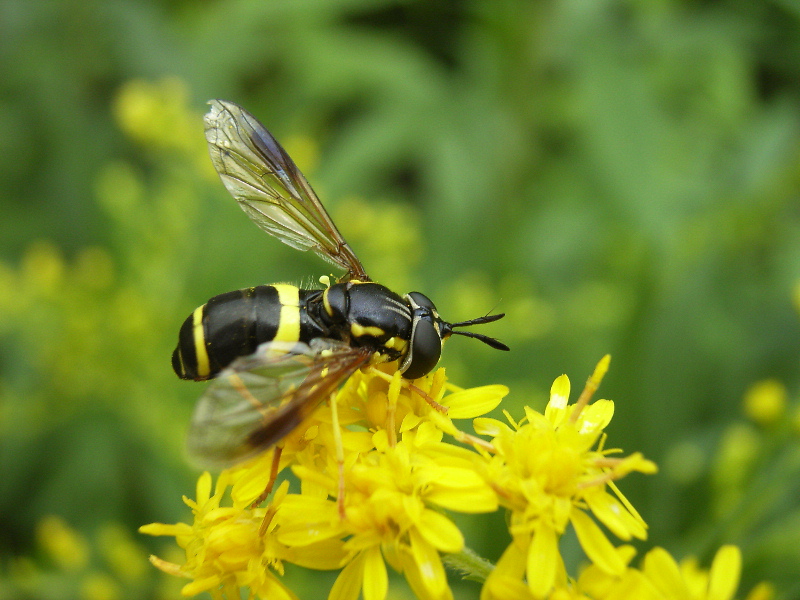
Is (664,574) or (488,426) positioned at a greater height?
(488,426)

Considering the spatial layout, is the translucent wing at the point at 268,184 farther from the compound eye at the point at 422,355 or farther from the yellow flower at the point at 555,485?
the yellow flower at the point at 555,485

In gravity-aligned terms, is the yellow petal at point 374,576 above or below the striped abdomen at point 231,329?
below

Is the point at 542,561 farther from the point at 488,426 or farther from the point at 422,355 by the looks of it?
the point at 422,355

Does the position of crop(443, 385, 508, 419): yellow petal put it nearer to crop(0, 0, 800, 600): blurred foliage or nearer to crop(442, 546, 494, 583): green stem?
crop(442, 546, 494, 583): green stem

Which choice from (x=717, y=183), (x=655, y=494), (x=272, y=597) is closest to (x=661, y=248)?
(x=717, y=183)

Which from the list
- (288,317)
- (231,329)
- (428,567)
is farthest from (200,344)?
(428,567)

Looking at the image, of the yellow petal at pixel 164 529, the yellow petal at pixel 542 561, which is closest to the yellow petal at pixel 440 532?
the yellow petal at pixel 542 561

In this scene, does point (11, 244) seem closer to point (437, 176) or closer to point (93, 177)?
point (93, 177)
